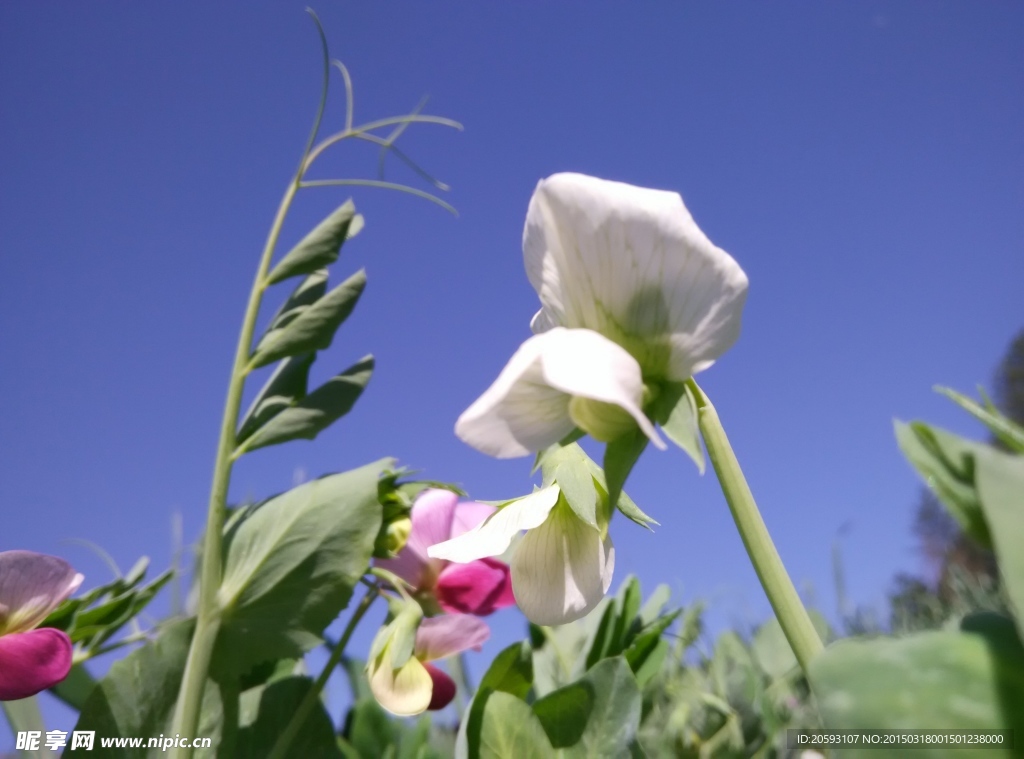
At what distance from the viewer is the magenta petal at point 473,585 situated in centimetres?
69

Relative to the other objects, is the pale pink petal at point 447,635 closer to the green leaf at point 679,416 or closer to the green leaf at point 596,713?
the green leaf at point 596,713

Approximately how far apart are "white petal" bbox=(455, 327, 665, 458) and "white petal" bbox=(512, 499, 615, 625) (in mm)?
69

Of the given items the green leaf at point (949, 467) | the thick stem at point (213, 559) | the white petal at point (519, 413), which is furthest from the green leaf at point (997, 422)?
the thick stem at point (213, 559)

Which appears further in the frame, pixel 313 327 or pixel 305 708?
pixel 313 327

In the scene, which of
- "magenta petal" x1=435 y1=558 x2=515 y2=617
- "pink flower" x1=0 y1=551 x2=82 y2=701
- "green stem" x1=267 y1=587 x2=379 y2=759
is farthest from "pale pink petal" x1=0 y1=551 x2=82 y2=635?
"magenta petal" x1=435 y1=558 x2=515 y2=617

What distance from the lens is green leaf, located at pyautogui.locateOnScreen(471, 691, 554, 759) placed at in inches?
16.9

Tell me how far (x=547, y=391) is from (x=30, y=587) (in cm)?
48

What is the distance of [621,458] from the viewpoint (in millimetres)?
320

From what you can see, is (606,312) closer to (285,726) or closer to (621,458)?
(621,458)

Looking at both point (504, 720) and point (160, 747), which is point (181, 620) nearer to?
point (160, 747)

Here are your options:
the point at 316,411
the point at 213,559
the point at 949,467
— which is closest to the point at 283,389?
the point at 316,411

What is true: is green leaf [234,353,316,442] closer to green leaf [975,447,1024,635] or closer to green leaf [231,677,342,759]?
green leaf [231,677,342,759]

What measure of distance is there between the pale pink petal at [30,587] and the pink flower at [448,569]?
26 centimetres

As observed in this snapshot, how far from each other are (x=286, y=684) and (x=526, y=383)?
458mm
